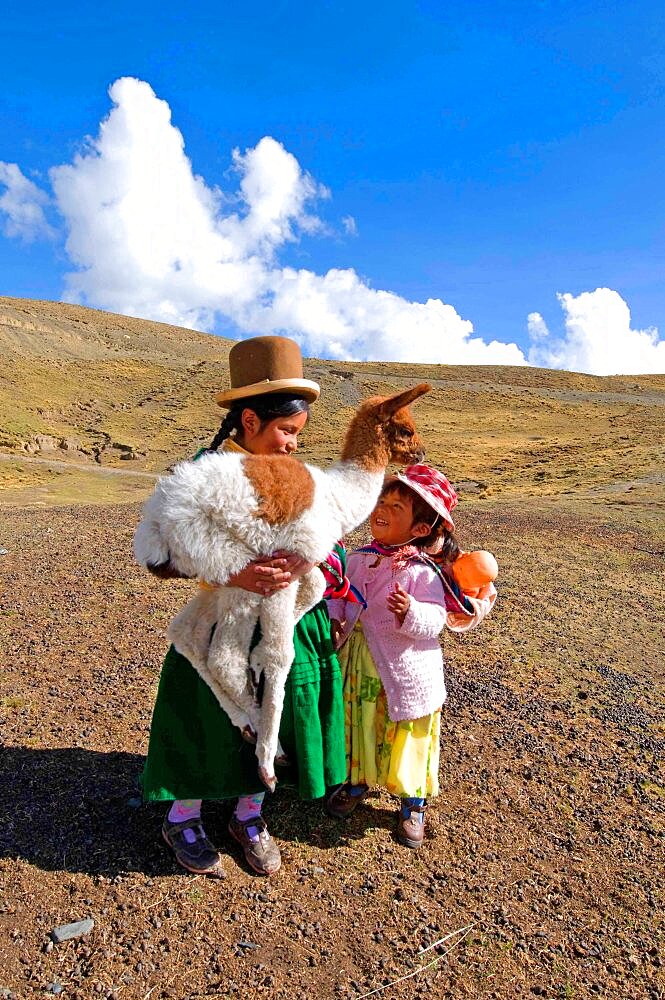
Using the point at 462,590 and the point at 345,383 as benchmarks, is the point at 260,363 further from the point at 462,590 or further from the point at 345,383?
the point at 345,383

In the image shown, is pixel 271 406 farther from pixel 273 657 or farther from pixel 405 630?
pixel 405 630

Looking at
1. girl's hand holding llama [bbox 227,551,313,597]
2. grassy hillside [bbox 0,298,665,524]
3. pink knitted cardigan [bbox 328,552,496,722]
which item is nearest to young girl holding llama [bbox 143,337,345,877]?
girl's hand holding llama [bbox 227,551,313,597]

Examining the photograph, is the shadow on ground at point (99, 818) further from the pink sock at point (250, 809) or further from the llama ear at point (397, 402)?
the llama ear at point (397, 402)

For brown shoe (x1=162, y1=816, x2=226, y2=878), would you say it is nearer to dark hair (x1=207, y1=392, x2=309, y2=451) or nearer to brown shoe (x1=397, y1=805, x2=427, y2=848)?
brown shoe (x1=397, y1=805, x2=427, y2=848)

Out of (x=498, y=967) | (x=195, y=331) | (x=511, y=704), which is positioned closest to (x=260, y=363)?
(x=498, y=967)

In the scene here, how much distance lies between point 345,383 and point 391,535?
5454 centimetres

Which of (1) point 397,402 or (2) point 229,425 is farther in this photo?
(2) point 229,425

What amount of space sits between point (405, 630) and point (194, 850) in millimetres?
1245

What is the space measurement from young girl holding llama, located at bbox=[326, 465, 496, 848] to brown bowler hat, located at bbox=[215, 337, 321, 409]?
2.21 feet

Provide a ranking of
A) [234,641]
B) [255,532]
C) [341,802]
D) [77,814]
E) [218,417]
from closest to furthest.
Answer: [255,532], [234,641], [77,814], [341,802], [218,417]

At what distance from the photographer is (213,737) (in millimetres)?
2379

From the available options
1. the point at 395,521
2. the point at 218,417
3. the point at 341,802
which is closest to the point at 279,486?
the point at 395,521

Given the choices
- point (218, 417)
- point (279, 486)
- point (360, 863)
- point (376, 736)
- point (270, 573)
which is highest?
point (279, 486)

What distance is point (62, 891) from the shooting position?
2379 millimetres
